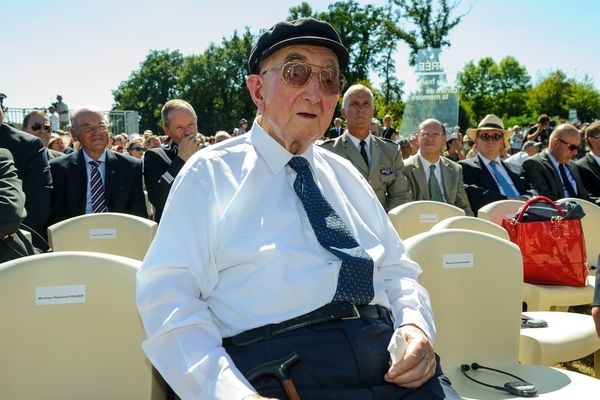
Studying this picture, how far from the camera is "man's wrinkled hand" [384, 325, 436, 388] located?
1.62 metres

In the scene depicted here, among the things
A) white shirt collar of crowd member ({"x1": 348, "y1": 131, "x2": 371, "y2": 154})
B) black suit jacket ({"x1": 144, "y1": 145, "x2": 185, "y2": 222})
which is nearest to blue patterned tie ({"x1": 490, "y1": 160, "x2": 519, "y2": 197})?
white shirt collar of crowd member ({"x1": 348, "y1": 131, "x2": 371, "y2": 154})

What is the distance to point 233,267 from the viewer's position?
5.60 ft

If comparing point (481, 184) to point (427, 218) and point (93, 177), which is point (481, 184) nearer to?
point (427, 218)

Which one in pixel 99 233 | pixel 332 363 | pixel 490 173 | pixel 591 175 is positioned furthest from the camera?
pixel 591 175

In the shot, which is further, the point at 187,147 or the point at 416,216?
the point at 187,147

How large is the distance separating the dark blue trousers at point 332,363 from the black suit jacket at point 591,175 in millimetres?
5939

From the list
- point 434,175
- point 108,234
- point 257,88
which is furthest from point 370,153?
point 257,88

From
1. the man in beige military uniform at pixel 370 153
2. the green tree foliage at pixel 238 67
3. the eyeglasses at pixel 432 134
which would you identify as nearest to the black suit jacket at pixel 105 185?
the man in beige military uniform at pixel 370 153

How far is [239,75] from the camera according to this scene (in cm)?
6125

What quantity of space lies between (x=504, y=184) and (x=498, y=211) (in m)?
1.77

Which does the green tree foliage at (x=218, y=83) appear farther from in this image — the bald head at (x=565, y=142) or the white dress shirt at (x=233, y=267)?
the white dress shirt at (x=233, y=267)

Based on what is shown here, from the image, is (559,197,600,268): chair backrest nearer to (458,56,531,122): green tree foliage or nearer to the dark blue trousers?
the dark blue trousers

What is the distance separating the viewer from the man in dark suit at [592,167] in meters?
6.64

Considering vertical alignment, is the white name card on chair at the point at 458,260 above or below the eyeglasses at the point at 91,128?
below
